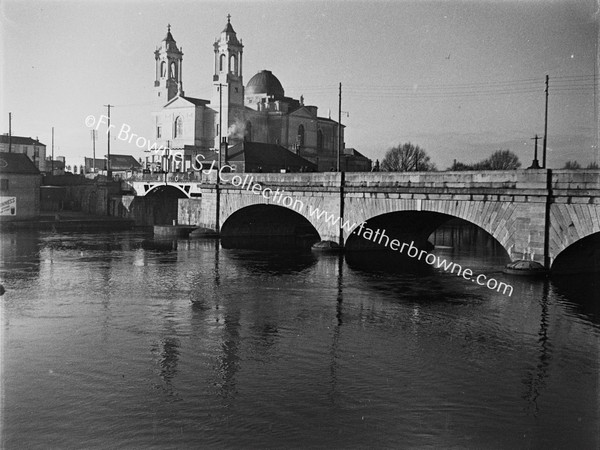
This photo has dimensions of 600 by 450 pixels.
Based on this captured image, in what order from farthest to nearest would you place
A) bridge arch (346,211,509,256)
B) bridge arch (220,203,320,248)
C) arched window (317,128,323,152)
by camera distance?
arched window (317,128,323,152) < bridge arch (220,203,320,248) < bridge arch (346,211,509,256)

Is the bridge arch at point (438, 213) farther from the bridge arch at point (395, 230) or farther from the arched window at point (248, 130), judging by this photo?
the arched window at point (248, 130)

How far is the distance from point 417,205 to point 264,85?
71.1 metres

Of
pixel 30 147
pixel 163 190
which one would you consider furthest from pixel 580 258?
pixel 30 147

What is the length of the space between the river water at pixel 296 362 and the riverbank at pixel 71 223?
84.5 ft

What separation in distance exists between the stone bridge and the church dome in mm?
48854

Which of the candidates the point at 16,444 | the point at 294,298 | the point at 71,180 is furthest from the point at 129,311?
the point at 71,180

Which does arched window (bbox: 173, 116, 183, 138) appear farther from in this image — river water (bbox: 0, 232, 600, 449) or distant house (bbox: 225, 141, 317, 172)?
river water (bbox: 0, 232, 600, 449)

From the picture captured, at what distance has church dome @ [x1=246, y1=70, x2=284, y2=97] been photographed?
10031 cm

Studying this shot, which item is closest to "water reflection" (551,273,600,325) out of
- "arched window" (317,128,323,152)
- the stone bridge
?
the stone bridge

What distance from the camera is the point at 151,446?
1195 centimetres

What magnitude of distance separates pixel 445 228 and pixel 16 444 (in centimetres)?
5454

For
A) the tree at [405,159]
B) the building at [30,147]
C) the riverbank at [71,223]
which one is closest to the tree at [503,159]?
the tree at [405,159]

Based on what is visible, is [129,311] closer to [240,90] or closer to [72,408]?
[72,408]

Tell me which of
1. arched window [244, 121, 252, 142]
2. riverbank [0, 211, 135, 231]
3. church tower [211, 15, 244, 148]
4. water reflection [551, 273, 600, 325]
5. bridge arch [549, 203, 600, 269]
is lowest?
water reflection [551, 273, 600, 325]
